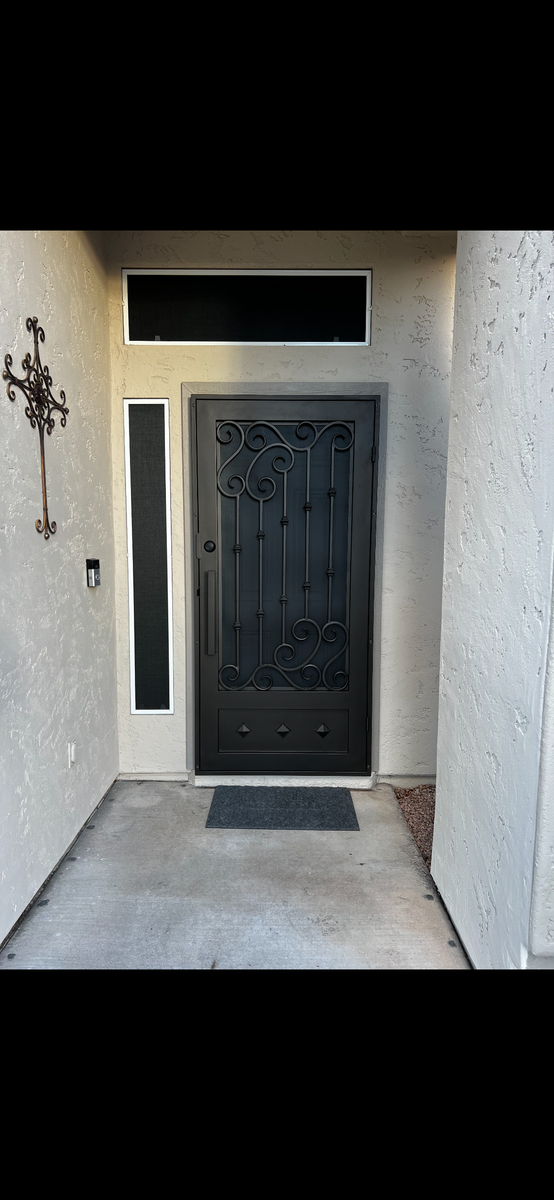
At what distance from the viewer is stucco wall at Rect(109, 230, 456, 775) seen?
2.67 meters

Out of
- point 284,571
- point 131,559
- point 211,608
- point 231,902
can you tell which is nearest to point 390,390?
point 284,571

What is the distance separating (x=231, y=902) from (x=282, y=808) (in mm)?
724

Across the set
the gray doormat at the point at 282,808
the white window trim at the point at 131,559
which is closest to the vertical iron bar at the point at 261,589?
the white window trim at the point at 131,559

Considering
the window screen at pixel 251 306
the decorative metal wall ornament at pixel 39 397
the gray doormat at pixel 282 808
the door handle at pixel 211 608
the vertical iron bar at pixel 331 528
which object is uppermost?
the window screen at pixel 251 306

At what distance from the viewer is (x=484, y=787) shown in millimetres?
1597

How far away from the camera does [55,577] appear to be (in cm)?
216

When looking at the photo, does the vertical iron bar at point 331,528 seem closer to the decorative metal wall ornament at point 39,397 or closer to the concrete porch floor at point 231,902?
the concrete porch floor at point 231,902

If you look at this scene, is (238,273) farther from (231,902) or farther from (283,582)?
(231,902)

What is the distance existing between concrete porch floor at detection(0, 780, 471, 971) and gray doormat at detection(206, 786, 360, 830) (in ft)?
0.22

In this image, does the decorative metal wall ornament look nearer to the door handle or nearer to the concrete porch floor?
the door handle

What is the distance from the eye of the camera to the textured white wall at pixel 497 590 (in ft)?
4.15

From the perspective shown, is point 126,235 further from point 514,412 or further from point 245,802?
point 245,802

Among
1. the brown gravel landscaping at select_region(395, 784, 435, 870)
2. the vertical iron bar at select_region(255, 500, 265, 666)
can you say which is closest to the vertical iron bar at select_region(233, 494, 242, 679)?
the vertical iron bar at select_region(255, 500, 265, 666)

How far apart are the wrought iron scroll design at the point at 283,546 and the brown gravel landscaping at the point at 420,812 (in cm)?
64
